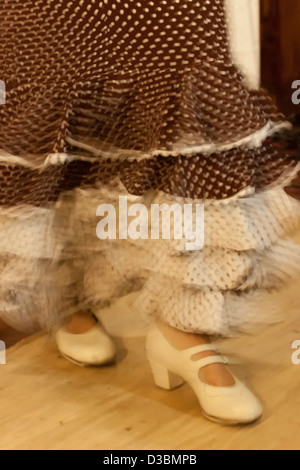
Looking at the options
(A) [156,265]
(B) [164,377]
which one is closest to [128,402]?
(B) [164,377]

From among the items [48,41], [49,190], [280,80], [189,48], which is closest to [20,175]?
[49,190]

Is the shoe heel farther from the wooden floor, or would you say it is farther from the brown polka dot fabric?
the brown polka dot fabric

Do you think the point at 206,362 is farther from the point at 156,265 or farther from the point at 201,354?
the point at 156,265

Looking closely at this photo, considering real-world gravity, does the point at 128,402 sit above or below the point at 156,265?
below

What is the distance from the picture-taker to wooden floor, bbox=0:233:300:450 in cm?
88

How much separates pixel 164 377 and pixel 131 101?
1.33 ft

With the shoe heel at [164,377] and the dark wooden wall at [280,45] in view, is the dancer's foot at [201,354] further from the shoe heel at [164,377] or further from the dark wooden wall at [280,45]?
the dark wooden wall at [280,45]

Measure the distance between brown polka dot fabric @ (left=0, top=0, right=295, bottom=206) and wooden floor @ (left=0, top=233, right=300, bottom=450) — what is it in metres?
0.30

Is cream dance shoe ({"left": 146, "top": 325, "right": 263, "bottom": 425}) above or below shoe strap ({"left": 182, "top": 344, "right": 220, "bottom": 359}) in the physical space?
below

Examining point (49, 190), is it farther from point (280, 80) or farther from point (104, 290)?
point (280, 80)

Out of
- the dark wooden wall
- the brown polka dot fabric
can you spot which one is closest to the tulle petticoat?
the brown polka dot fabric

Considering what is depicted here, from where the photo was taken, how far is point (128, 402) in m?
0.98

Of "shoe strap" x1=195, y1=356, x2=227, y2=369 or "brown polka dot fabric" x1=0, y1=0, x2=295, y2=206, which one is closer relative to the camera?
"brown polka dot fabric" x1=0, y1=0, x2=295, y2=206

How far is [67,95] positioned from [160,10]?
155 millimetres
